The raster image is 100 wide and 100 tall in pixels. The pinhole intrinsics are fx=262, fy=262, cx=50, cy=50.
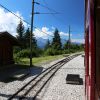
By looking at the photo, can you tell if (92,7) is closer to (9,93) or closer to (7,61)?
(9,93)

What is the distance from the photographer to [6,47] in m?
27.7

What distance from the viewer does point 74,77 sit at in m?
15.9

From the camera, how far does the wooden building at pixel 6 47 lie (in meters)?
25.9

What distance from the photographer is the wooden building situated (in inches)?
1018

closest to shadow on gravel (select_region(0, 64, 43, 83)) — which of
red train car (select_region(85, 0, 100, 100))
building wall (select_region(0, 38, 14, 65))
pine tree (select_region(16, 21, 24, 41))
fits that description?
building wall (select_region(0, 38, 14, 65))

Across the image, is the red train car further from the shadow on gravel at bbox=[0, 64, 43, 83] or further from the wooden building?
the wooden building

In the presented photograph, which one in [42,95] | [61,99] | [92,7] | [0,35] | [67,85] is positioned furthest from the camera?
[0,35]

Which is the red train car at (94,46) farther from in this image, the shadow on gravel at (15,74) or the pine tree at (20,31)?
the pine tree at (20,31)

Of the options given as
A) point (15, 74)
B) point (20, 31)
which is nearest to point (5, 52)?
point (15, 74)

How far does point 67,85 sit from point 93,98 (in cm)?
1191

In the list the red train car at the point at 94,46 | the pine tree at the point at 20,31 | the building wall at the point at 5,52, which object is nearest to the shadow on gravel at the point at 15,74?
the building wall at the point at 5,52

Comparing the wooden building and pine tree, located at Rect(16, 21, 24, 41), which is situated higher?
pine tree, located at Rect(16, 21, 24, 41)

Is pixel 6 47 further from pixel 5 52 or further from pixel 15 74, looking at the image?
pixel 15 74

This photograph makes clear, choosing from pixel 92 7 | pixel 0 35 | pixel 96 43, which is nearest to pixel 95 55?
pixel 96 43
